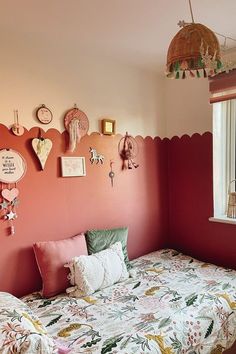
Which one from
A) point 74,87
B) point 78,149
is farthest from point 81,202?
point 74,87

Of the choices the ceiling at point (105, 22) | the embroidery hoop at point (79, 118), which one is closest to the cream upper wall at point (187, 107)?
the ceiling at point (105, 22)

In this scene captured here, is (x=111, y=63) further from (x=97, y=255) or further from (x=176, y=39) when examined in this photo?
(x=97, y=255)

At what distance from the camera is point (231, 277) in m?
2.18

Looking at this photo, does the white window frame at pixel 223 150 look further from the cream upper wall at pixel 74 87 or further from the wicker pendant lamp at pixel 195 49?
the wicker pendant lamp at pixel 195 49

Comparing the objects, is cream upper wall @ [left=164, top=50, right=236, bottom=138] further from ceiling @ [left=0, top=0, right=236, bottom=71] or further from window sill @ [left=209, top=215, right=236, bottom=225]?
window sill @ [left=209, top=215, right=236, bottom=225]

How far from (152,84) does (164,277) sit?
1.83 m

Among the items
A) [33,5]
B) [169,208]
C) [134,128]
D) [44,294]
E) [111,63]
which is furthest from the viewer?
[169,208]

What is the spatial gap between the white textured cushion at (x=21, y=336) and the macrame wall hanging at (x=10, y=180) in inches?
26.9

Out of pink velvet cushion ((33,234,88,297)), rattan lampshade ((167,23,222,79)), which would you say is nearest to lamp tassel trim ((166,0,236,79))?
rattan lampshade ((167,23,222,79))

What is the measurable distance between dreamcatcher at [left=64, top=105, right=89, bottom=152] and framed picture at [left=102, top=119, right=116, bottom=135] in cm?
19

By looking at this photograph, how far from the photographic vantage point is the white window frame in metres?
2.53

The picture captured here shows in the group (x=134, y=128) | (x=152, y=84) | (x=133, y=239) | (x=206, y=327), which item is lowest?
(x=206, y=327)

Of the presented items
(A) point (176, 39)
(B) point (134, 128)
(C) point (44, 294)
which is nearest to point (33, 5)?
(A) point (176, 39)

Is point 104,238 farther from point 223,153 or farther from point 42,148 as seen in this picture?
point 223,153
